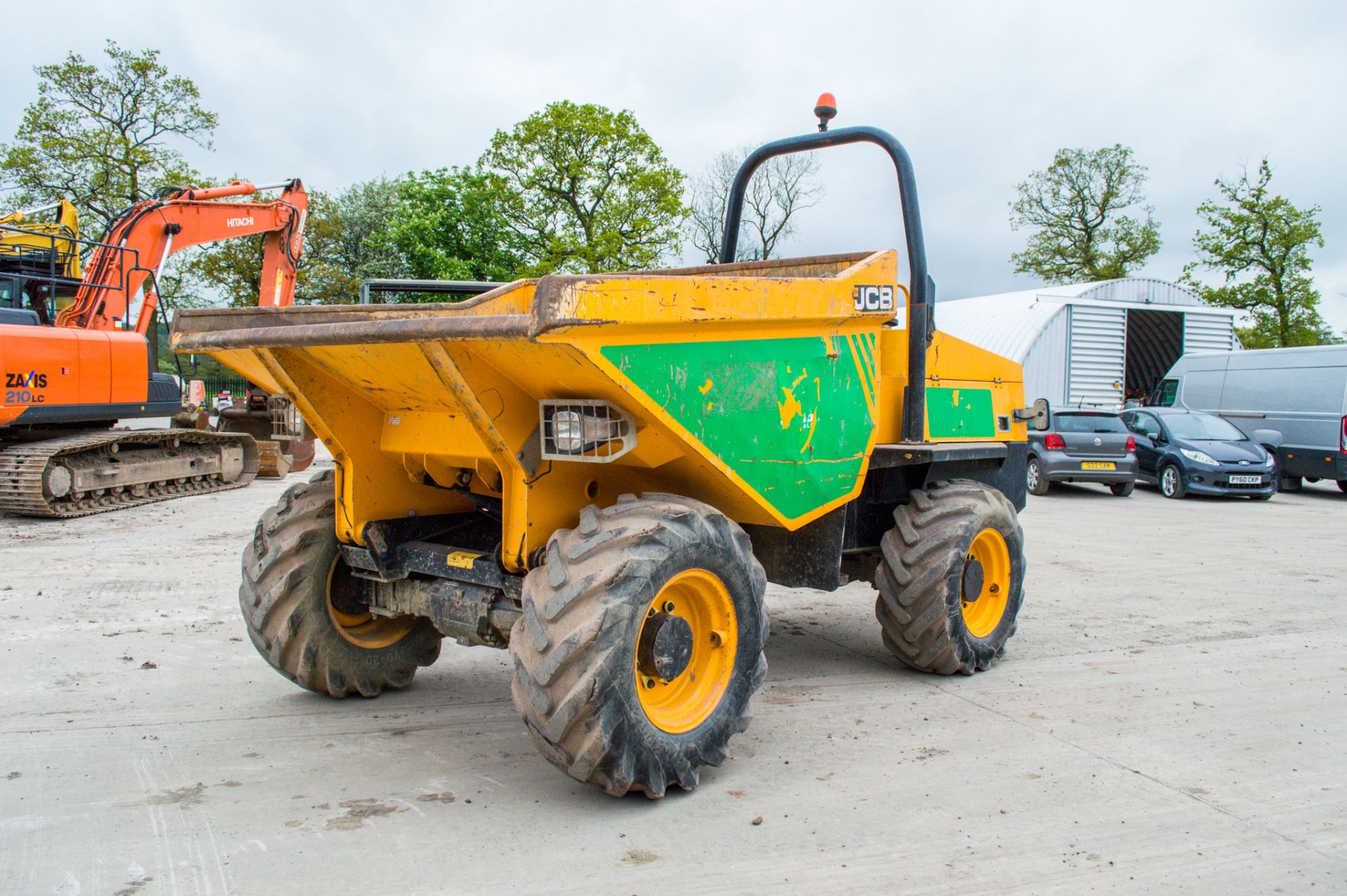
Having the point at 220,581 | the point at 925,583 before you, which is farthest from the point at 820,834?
the point at 220,581

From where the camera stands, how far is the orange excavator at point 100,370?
1074 centimetres

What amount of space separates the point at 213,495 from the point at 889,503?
1088 cm

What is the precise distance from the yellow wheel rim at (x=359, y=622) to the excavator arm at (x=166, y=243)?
8.92 metres

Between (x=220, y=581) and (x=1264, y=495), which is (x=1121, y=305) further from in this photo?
(x=220, y=581)

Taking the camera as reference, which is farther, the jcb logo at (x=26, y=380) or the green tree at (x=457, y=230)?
the green tree at (x=457, y=230)

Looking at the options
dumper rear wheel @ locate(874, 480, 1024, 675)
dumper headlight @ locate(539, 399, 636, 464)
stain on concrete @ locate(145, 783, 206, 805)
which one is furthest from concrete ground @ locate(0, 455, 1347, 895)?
dumper headlight @ locate(539, 399, 636, 464)

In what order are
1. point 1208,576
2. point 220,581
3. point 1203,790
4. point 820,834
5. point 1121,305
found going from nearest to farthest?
point 820,834
point 1203,790
point 220,581
point 1208,576
point 1121,305

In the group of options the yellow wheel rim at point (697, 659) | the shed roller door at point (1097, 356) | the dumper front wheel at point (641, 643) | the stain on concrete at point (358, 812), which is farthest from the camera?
the shed roller door at point (1097, 356)

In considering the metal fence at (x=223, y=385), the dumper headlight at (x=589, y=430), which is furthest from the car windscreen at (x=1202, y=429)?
the metal fence at (x=223, y=385)

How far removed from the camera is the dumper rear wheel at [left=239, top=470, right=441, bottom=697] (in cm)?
438

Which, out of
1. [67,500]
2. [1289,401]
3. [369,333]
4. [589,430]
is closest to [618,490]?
[589,430]

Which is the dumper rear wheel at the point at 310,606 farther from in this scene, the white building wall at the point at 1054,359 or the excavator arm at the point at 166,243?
the white building wall at the point at 1054,359

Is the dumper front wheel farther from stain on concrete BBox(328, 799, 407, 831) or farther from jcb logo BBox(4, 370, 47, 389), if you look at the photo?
jcb logo BBox(4, 370, 47, 389)

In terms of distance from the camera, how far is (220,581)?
24.8 ft
